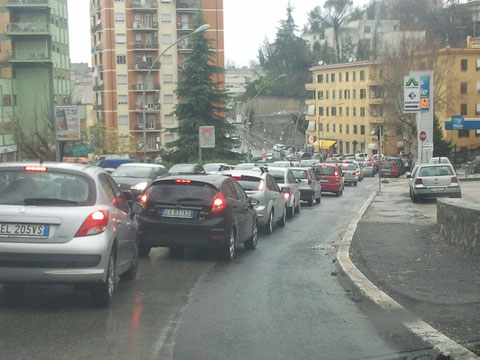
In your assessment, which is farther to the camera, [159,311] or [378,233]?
[378,233]

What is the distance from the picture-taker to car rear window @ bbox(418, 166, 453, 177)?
2873cm

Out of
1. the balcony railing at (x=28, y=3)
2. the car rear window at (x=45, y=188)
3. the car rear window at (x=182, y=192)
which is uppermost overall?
the balcony railing at (x=28, y=3)

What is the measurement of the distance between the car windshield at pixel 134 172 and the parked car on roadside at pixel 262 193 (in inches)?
241

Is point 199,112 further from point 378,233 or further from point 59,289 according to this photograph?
point 59,289

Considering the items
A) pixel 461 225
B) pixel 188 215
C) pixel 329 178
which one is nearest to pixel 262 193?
pixel 188 215

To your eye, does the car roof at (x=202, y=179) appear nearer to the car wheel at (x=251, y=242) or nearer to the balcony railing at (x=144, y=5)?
the car wheel at (x=251, y=242)

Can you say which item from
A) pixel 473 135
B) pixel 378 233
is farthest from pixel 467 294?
pixel 473 135

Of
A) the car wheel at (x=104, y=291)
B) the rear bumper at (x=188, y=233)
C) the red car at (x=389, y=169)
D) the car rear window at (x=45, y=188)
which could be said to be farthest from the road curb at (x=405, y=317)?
the red car at (x=389, y=169)

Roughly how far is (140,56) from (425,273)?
82555mm

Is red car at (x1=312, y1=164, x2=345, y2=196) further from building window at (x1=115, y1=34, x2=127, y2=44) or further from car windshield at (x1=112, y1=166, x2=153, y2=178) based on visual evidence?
building window at (x1=115, y1=34, x2=127, y2=44)

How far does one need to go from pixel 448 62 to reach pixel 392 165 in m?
11.5

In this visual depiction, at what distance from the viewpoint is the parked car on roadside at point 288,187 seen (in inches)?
903

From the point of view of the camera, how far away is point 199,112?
5769 centimetres

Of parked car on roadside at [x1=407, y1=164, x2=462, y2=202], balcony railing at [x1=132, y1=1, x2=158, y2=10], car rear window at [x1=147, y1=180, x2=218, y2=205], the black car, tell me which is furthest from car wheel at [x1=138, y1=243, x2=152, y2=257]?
balcony railing at [x1=132, y1=1, x2=158, y2=10]
